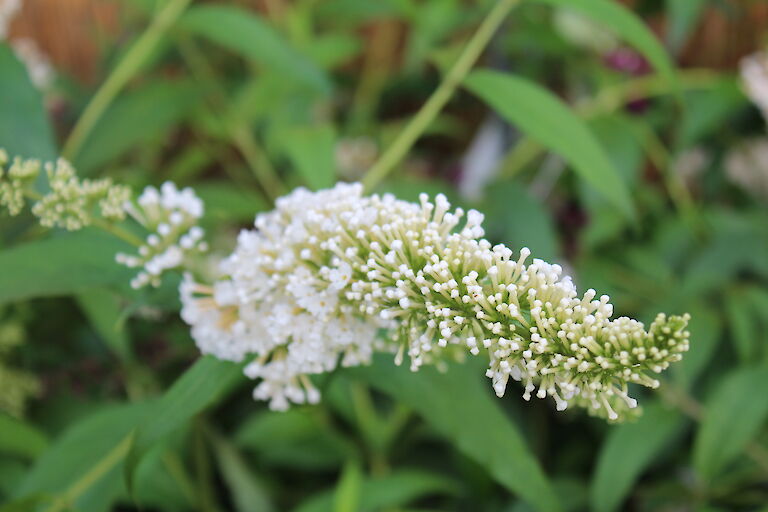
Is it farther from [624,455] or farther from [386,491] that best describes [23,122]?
[624,455]

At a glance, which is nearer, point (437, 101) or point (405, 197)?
point (437, 101)

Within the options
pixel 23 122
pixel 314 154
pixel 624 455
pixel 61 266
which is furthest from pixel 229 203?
pixel 624 455

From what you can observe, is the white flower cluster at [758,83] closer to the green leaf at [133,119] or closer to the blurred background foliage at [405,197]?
the blurred background foliage at [405,197]

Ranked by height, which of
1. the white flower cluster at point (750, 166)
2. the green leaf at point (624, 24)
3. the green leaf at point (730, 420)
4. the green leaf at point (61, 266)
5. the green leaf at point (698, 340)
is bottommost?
the green leaf at point (730, 420)

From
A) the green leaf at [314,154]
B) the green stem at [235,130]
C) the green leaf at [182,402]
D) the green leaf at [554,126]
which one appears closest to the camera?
the green leaf at [182,402]

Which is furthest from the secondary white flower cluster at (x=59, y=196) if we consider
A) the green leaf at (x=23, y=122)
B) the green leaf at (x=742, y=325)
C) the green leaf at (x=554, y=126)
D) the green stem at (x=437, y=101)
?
the green leaf at (x=742, y=325)

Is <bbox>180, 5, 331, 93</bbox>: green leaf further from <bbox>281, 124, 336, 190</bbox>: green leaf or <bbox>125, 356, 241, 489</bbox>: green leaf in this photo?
<bbox>125, 356, 241, 489</bbox>: green leaf

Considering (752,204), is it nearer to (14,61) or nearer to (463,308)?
(463,308)
